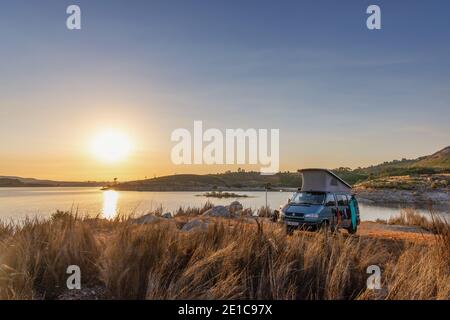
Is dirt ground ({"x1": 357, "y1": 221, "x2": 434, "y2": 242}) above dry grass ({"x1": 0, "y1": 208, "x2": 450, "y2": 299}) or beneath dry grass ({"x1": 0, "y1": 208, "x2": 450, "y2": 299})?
beneath

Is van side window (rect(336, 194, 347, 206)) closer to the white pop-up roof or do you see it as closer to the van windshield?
the white pop-up roof

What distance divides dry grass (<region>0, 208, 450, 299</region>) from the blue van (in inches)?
298

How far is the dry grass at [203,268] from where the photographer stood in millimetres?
5359

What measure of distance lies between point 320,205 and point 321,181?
2008 mm

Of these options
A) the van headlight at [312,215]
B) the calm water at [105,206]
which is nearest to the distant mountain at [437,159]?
the calm water at [105,206]

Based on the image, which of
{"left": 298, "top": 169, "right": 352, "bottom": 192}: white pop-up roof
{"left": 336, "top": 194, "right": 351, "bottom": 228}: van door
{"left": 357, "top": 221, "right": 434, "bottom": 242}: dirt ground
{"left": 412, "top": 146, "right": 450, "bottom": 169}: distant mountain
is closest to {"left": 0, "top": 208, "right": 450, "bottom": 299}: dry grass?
{"left": 357, "top": 221, "right": 434, "bottom": 242}: dirt ground

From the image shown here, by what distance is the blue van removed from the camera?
50.8ft

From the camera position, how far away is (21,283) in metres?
5.21

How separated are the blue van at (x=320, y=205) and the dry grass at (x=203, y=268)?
7.56 m
